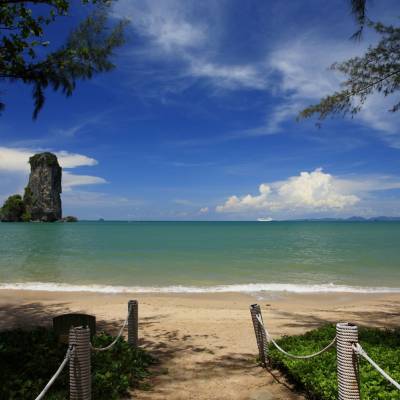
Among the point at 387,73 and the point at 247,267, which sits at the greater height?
the point at 387,73

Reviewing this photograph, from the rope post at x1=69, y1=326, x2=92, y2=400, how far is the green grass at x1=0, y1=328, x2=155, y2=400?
0.65 metres

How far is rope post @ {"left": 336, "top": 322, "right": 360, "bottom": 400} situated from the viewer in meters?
4.04

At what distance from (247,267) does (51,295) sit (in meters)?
14.5

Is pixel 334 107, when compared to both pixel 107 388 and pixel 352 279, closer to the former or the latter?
pixel 107 388

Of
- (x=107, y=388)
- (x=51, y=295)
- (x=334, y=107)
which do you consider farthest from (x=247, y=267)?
(x=107, y=388)

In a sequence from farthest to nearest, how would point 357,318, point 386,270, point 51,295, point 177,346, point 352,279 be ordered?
1. point 386,270
2. point 352,279
3. point 51,295
4. point 357,318
5. point 177,346

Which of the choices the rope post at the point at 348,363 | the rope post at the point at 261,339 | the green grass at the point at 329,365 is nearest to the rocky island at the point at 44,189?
the rope post at the point at 261,339

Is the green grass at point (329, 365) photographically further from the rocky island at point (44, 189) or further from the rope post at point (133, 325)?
the rocky island at point (44, 189)

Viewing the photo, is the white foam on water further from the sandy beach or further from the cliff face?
the cliff face

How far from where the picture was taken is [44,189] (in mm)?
145875

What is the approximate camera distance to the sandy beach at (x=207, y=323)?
245 inches

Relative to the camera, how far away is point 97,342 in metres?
7.53

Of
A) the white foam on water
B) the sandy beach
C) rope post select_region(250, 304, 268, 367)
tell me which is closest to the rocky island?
the white foam on water

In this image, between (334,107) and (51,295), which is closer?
(334,107)
